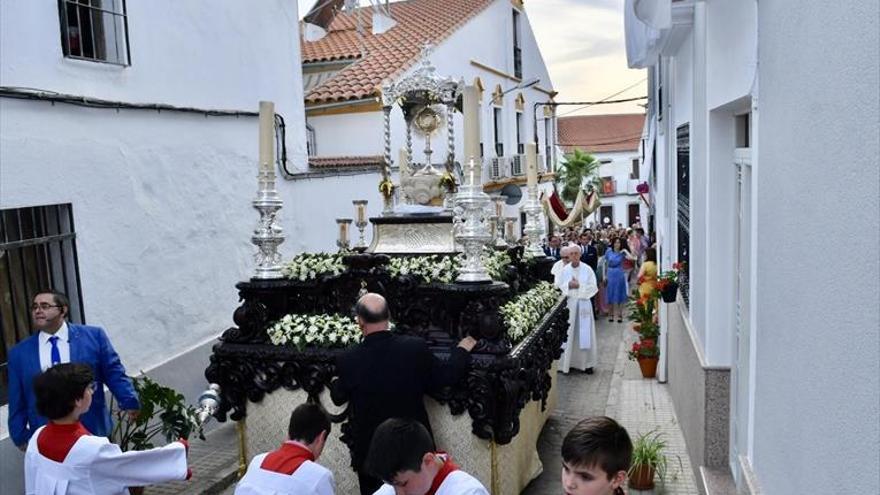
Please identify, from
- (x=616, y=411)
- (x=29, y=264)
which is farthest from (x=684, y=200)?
(x=29, y=264)

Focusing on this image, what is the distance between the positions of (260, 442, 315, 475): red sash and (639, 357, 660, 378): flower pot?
645 centimetres

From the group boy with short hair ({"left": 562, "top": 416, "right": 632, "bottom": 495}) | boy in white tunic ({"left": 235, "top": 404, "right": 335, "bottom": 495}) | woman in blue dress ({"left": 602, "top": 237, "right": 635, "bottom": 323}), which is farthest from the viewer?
woman in blue dress ({"left": 602, "top": 237, "right": 635, "bottom": 323})

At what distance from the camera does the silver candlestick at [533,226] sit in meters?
7.99

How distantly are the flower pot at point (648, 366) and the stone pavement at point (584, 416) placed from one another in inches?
4.3

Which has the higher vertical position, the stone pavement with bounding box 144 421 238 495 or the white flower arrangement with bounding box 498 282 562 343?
the white flower arrangement with bounding box 498 282 562 343

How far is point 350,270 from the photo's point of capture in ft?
18.9

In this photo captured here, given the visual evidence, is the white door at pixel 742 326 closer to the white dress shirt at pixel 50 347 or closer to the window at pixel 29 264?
the white dress shirt at pixel 50 347

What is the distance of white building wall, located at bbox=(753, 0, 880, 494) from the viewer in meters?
1.62

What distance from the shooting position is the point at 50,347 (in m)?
4.94

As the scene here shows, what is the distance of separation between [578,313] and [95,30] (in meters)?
6.38

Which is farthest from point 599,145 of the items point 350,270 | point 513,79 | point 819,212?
point 819,212

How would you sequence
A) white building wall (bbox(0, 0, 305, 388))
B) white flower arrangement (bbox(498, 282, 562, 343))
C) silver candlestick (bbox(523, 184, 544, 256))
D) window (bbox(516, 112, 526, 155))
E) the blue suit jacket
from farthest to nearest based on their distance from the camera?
window (bbox(516, 112, 526, 155)) → silver candlestick (bbox(523, 184, 544, 256)) → white building wall (bbox(0, 0, 305, 388)) → white flower arrangement (bbox(498, 282, 562, 343)) → the blue suit jacket

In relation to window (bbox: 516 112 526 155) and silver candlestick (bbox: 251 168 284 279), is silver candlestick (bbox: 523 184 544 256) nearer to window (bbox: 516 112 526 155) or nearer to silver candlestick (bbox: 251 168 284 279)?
silver candlestick (bbox: 251 168 284 279)

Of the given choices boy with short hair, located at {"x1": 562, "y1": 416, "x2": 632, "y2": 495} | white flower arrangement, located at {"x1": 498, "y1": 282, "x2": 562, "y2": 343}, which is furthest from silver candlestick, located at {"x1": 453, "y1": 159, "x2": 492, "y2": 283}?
boy with short hair, located at {"x1": 562, "y1": 416, "x2": 632, "y2": 495}
